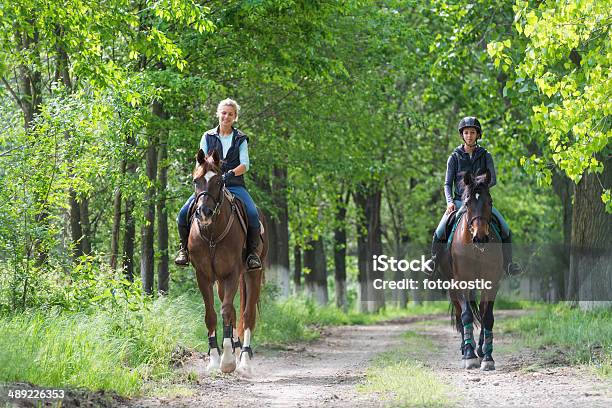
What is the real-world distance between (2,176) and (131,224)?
235 inches

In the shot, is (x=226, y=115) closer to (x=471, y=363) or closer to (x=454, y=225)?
(x=454, y=225)

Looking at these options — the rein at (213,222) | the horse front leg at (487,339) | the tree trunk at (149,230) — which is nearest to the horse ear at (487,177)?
the horse front leg at (487,339)

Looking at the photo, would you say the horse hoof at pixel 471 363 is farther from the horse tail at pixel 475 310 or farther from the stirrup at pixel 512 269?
the stirrup at pixel 512 269

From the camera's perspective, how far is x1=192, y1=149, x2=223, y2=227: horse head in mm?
11484

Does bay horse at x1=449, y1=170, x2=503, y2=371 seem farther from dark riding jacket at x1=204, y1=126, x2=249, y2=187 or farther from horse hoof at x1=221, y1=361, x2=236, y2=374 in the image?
horse hoof at x1=221, y1=361, x2=236, y2=374

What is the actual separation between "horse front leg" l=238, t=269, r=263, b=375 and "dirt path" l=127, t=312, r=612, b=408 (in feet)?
0.74

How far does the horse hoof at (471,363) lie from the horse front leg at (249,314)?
2905mm

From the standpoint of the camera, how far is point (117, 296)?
42.2ft

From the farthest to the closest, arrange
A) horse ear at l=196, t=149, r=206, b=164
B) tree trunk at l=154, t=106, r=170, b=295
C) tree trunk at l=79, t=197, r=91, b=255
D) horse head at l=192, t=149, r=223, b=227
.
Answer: tree trunk at l=79, t=197, r=91, b=255, tree trunk at l=154, t=106, r=170, b=295, horse ear at l=196, t=149, r=206, b=164, horse head at l=192, t=149, r=223, b=227

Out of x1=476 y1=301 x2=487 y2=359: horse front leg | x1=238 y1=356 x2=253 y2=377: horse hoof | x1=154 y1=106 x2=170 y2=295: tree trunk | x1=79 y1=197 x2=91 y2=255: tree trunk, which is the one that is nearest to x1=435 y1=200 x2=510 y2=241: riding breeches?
x1=476 y1=301 x2=487 y2=359: horse front leg

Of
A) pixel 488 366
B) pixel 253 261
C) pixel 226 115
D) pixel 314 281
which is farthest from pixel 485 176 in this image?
pixel 314 281

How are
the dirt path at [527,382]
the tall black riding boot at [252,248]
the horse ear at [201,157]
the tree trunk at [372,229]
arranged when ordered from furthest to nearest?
the tree trunk at [372,229], the tall black riding boot at [252,248], the horse ear at [201,157], the dirt path at [527,382]

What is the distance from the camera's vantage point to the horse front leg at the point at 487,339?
12.6 metres

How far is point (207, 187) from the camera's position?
1158 cm
